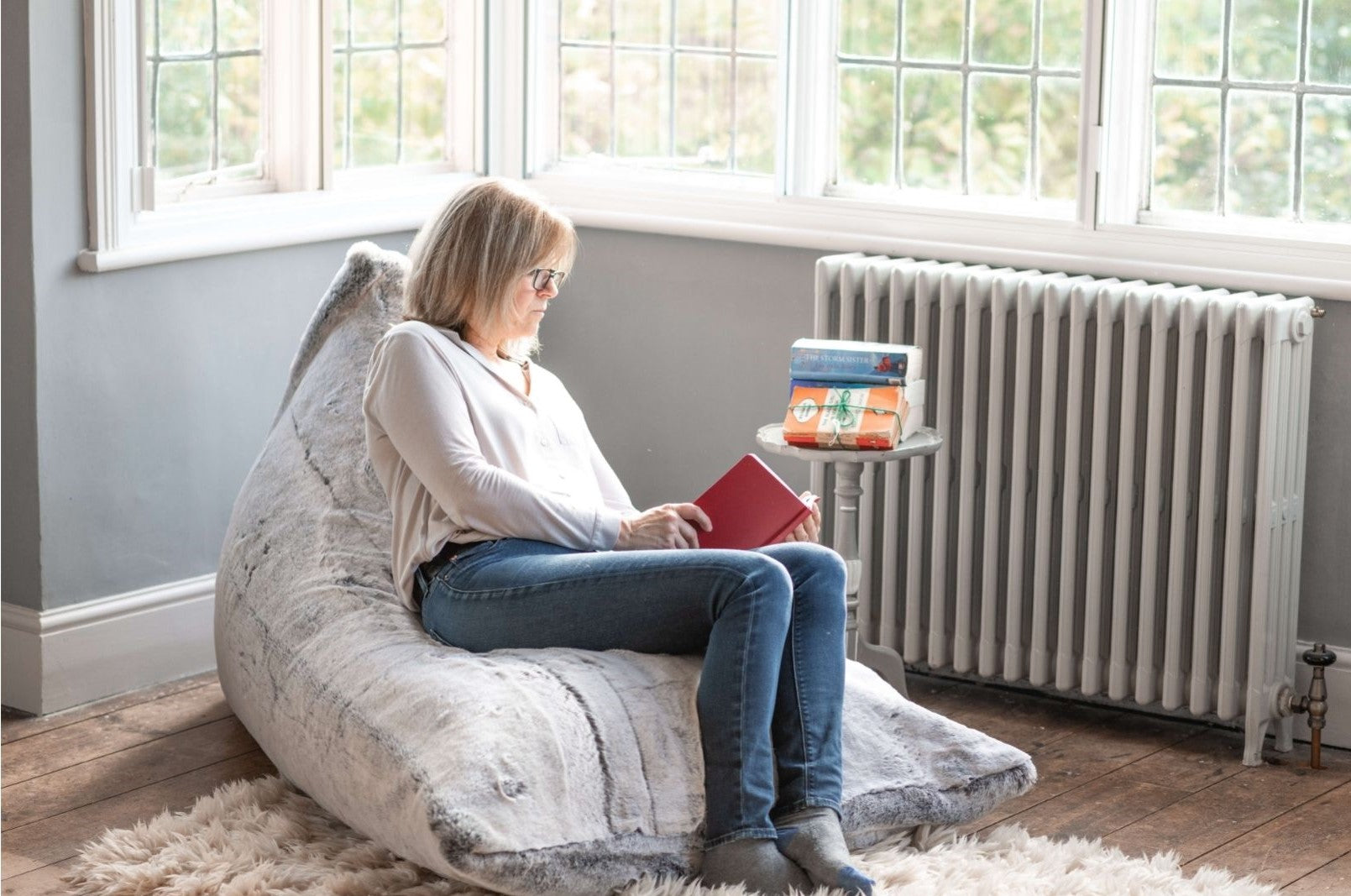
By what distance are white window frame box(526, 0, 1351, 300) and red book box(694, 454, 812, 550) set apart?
1.03 meters

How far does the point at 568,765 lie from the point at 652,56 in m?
2.19

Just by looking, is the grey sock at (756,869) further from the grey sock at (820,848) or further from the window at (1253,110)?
the window at (1253,110)

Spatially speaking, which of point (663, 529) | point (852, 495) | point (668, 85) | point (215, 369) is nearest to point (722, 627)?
point (663, 529)

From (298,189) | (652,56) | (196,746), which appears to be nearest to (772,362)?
(652,56)

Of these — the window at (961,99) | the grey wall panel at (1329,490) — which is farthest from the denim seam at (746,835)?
the window at (961,99)

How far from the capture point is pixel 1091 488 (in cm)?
360

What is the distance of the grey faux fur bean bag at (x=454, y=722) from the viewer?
8.37 feet

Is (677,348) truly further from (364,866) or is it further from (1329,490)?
(364,866)

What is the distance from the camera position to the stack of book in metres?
3.38

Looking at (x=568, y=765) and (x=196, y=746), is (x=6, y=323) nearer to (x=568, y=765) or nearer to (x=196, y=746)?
(x=196, y=746)

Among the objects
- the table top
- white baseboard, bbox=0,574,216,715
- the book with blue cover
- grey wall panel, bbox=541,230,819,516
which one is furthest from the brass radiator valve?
white baseboard, bbox=0,574,216,715

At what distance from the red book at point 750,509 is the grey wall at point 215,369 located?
1.14 meters

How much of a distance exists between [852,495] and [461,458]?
96 centimetres

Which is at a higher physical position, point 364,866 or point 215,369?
point 215,369
